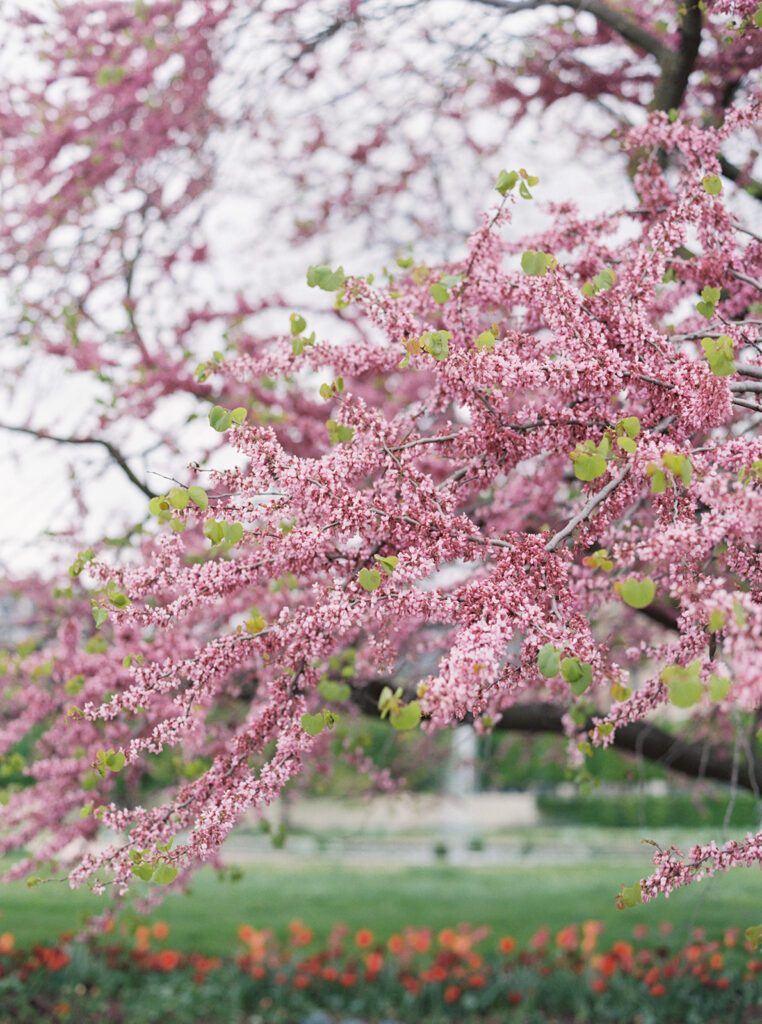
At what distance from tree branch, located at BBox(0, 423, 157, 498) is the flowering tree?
44mm

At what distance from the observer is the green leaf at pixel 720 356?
7.54ft

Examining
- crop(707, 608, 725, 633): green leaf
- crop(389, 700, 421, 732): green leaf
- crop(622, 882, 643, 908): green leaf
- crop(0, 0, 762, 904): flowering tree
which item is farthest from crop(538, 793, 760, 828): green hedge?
crop(707, 608, 725, 633): green leaf

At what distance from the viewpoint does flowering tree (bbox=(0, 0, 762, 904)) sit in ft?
7.39

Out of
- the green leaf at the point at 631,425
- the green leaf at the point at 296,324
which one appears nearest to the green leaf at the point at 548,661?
the green leaf at the point at 631,425

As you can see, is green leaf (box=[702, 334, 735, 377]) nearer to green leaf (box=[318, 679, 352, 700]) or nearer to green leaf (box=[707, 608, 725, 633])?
green leaf (box=[707, 608, 725, 633])

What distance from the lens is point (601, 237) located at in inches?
138

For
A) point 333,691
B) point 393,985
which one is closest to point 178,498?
point 333,691

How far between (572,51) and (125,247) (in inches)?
124

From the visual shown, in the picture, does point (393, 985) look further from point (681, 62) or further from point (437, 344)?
point (681, 62)

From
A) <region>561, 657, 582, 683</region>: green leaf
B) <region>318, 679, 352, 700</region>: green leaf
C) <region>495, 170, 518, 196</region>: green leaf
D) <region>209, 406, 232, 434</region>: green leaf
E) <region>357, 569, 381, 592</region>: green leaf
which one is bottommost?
<region>318, 679, 352, 700</region>: green leaf

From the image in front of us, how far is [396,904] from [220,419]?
8.60 m

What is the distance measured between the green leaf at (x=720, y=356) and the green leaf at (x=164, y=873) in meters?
1.90

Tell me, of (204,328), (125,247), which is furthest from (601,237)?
(204,328)

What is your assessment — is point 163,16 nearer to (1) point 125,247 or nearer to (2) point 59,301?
(1) point 125,247
